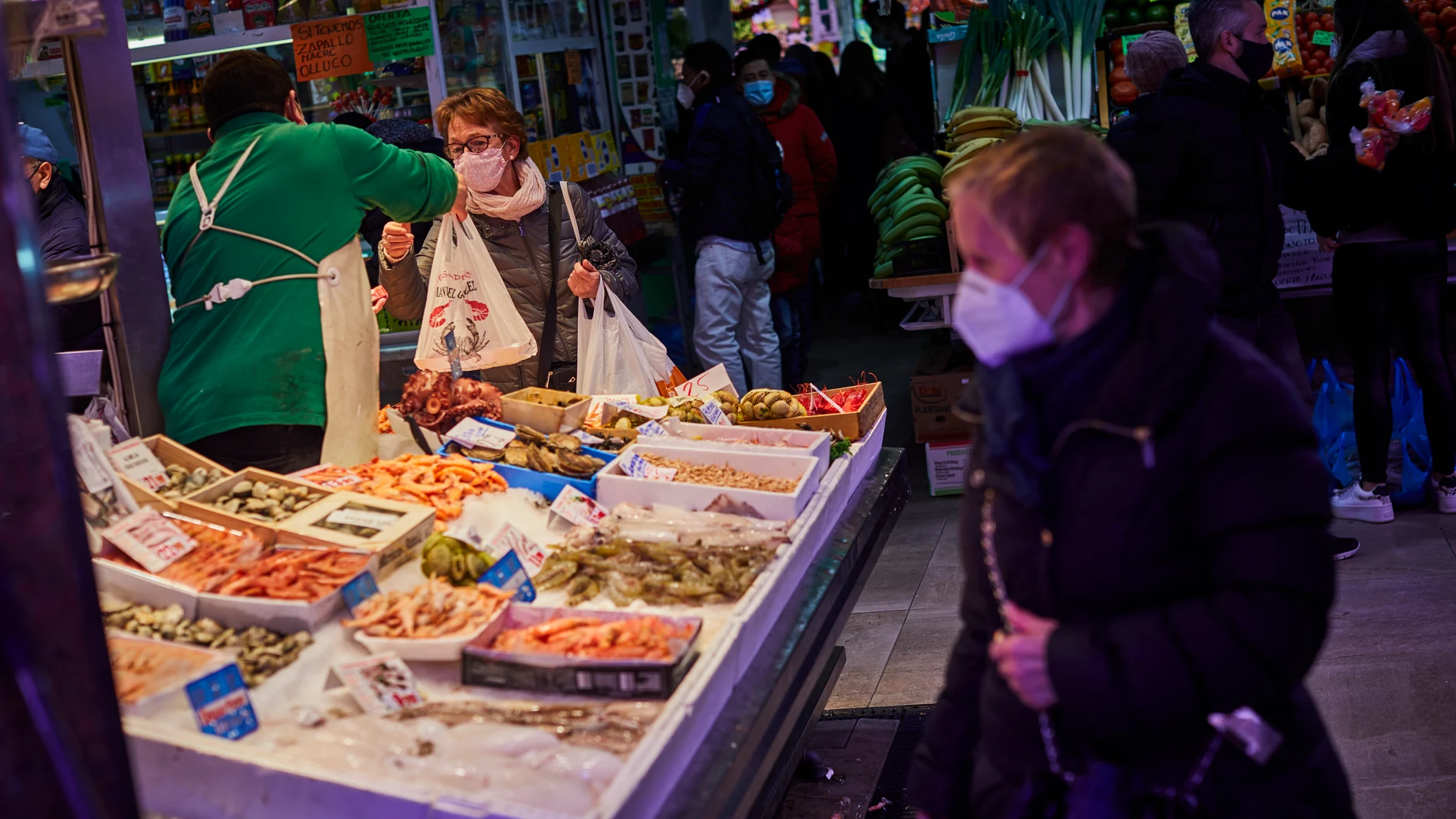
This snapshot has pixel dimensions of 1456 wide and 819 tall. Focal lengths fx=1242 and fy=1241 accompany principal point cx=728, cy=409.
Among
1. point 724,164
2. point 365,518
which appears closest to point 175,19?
point 724,164

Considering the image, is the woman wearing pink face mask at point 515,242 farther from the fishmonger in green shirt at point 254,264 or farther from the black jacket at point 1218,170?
the black jacket at point 1218,170

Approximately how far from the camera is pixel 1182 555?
5.10ft

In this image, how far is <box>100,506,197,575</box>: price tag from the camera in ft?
7.87

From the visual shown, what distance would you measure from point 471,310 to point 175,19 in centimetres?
338

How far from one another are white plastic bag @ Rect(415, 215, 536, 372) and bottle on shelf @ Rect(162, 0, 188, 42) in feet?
10.3

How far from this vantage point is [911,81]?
9805 mm

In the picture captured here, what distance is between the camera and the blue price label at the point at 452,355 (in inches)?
148

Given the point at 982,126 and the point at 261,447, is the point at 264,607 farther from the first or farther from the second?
the point at 982,126

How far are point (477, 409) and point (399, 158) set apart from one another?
75cm

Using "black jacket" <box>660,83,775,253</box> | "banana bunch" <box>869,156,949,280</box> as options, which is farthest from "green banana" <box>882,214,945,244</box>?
"black jacket" <box>660,83,775,253</box>

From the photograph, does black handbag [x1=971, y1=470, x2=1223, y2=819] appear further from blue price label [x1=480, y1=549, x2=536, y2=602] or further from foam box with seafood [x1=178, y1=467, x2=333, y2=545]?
foam box with seafood [x1=178, y1=467, x2=333, y2=545]

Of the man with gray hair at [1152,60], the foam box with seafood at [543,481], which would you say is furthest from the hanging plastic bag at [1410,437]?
the foam box with seafood at [543,481]

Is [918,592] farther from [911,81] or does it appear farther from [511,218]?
[911,81]

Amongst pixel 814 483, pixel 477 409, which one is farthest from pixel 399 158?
pixel 814 483
